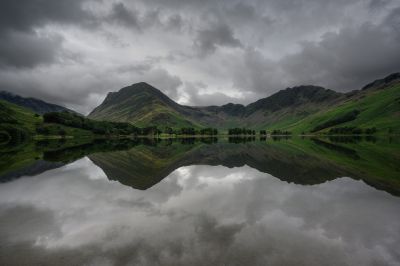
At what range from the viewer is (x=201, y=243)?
1362 cm

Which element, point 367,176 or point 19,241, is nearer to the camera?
point 19,241

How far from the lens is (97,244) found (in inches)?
533

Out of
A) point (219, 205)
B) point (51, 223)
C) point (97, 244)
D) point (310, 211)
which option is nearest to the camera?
point (97, 244)

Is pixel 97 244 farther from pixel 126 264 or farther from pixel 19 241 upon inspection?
pixel 19 241

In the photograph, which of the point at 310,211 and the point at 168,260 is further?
the point at 310,211

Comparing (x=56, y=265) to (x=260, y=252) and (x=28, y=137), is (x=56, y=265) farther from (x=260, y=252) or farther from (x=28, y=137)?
(x=28, y=137)

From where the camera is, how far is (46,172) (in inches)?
1583

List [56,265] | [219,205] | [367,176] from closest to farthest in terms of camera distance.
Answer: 1. [56,265]
2. [219,205]
3. [367,176]

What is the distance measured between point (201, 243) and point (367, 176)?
3152 centimetres

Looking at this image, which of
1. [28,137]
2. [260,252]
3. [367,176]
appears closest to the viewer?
[260,252]

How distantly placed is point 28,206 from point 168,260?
16676 millimetres

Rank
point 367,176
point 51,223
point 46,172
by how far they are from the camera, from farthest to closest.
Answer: point 46,172 → point 367,176 → point 51,223

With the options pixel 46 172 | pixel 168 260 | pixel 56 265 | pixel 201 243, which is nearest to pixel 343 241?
pixel 201 243

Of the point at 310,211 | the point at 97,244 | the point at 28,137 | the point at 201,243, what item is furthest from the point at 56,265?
the point at 28,137
